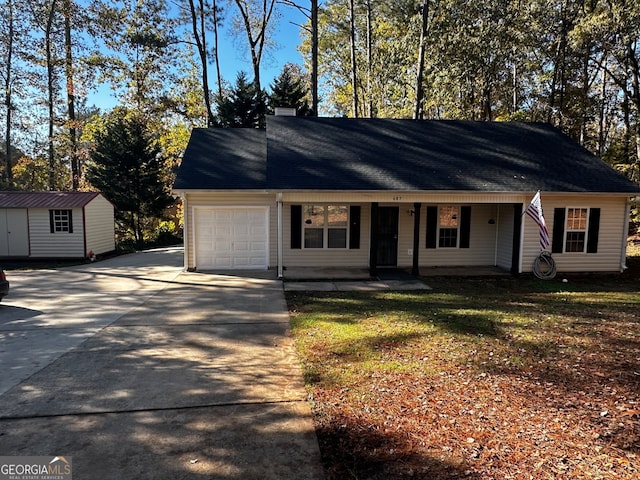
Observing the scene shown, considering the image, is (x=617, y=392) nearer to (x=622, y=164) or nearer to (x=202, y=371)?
(x=202, y=371)

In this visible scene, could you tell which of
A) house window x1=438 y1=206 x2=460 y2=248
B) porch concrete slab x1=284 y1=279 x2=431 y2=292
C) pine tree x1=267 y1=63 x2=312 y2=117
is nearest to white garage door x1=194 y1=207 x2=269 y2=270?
porch concrete slab x1=284 y1=279 x2=431 y2=292

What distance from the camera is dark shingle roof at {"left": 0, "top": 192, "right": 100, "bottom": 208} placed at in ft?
46.7

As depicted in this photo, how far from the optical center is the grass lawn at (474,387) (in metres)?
3.04

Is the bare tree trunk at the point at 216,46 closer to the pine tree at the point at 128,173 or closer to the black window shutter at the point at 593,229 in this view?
the pine tree at the point at 128,173

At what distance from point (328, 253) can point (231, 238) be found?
3083 mm

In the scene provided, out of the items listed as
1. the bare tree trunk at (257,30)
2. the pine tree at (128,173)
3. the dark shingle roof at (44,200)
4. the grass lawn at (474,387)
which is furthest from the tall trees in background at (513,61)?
the dark shingle roof at (44,200)

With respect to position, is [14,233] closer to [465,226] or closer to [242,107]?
[242,107]

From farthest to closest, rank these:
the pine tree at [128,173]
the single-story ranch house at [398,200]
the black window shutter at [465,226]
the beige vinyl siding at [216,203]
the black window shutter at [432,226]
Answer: the pine tree at [128,173], the black window shutter at [465,226], the black window shutter at [432,226], the beige vinyl siding at [216,203], the single-story ranch house at [398,200]

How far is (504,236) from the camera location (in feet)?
40.1

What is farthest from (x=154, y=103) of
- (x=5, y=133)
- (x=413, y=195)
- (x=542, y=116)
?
(x=542, y=116)

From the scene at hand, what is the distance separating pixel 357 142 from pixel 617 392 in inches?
398

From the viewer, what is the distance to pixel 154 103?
2512 cm

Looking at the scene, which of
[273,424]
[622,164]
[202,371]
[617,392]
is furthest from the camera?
A: [622,164]

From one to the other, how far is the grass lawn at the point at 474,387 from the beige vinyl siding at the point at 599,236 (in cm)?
329
